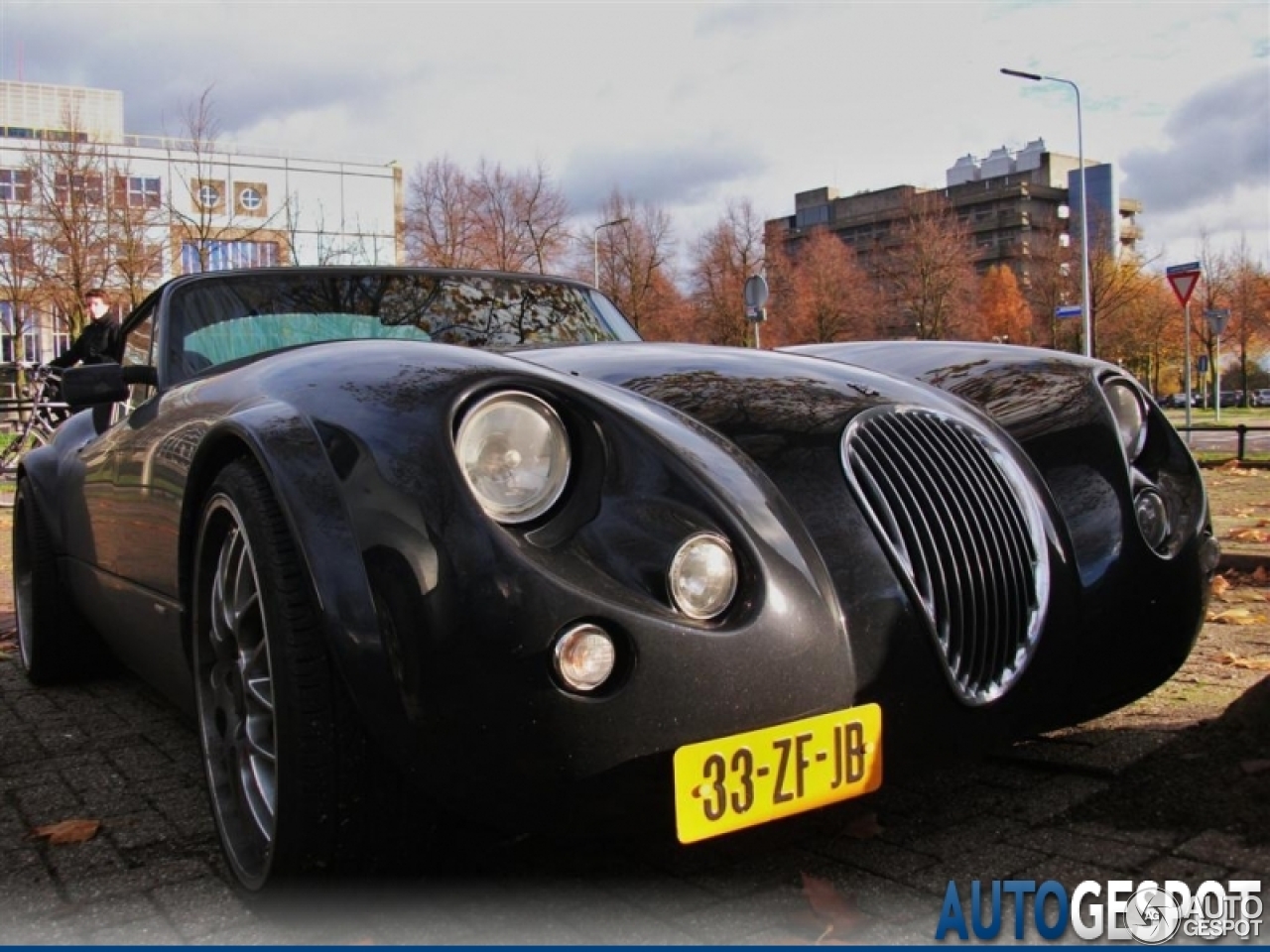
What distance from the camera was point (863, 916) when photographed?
2.00 metres

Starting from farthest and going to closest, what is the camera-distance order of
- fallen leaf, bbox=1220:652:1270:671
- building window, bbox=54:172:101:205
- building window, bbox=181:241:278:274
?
building window, bbox=181:241:278:274 → building window, bbox=54:172:101:205 → fallen leaf, bbox=1220:652:1270:671

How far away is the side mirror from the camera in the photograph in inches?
126

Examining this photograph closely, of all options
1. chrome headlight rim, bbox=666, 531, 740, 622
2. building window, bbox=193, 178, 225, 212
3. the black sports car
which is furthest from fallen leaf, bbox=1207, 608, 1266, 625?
building window, bbox=193, 178, 225, 212

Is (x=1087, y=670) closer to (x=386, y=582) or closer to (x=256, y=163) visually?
(x=386, y=582)

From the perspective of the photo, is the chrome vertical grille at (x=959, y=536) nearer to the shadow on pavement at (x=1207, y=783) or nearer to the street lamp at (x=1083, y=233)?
the shadow on pavement at (x=1207, y=783)

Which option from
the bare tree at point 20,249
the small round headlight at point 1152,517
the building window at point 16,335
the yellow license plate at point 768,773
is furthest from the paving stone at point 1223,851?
the bare tree at point 20,249

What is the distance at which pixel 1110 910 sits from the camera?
2014mm

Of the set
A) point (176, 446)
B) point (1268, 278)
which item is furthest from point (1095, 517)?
point (1268, 278)

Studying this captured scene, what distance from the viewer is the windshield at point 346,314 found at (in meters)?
3.31

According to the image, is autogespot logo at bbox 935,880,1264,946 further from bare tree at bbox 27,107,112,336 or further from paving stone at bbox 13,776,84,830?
bare tree at bbox 27,107,112,336

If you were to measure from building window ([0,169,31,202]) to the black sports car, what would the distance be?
23.3 metres

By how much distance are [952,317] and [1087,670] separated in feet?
146

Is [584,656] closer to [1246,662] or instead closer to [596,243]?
Answer: [1246,662]

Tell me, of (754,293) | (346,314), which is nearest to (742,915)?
(346,314)
